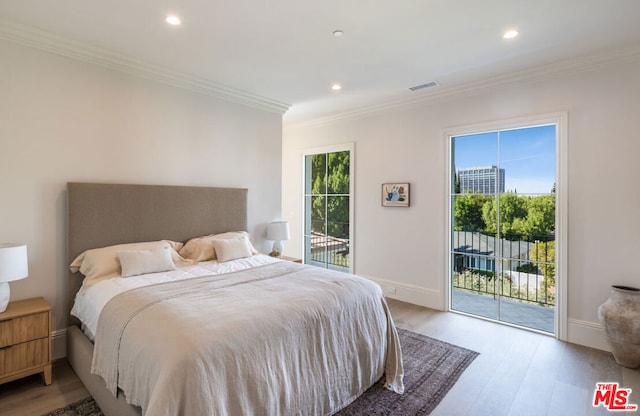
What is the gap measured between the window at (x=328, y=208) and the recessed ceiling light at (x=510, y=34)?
8.75 feet

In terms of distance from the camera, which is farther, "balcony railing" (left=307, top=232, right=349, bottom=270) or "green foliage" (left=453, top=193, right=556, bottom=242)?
"balcony railing" (left=307, top=232, right=349, bottom=270)

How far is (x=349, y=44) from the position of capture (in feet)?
9.32

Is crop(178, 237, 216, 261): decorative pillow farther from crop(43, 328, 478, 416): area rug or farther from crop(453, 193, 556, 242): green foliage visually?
crop(453, 193, 556, 242): green foliage

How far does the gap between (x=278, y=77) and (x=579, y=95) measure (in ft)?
10.2

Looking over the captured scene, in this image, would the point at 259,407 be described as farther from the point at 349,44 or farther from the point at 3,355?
the point at 349,44

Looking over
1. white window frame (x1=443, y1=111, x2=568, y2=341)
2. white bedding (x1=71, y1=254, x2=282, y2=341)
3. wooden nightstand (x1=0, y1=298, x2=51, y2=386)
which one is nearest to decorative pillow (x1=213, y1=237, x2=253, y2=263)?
white bedding (x1=71, y1=254, x2=282, y2=341)

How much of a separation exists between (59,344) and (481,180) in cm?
468

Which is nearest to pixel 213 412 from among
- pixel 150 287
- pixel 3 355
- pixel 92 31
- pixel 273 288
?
pixel 273 288

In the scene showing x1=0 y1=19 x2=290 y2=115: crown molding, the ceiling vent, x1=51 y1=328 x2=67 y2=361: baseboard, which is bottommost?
x1=51 y1=328 x2=67 y2=361: baseboard

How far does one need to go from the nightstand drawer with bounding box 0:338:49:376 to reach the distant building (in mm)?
4420

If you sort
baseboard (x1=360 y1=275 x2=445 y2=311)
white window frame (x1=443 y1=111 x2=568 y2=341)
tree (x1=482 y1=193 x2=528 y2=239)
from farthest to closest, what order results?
baseboard (x1=360 y1=275 x2=445 y2=311)
tree (x1=482 y1=193 x2=528 y2=239)
white window frame (x1=443 y1=111 x2=568 y2=341)

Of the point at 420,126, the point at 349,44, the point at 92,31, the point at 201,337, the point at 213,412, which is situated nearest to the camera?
the point at 213,412

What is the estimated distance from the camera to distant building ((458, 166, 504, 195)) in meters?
3.73

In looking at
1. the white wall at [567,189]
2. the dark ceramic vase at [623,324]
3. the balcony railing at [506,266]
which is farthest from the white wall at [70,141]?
the dark ceramic vase at [623,324]
